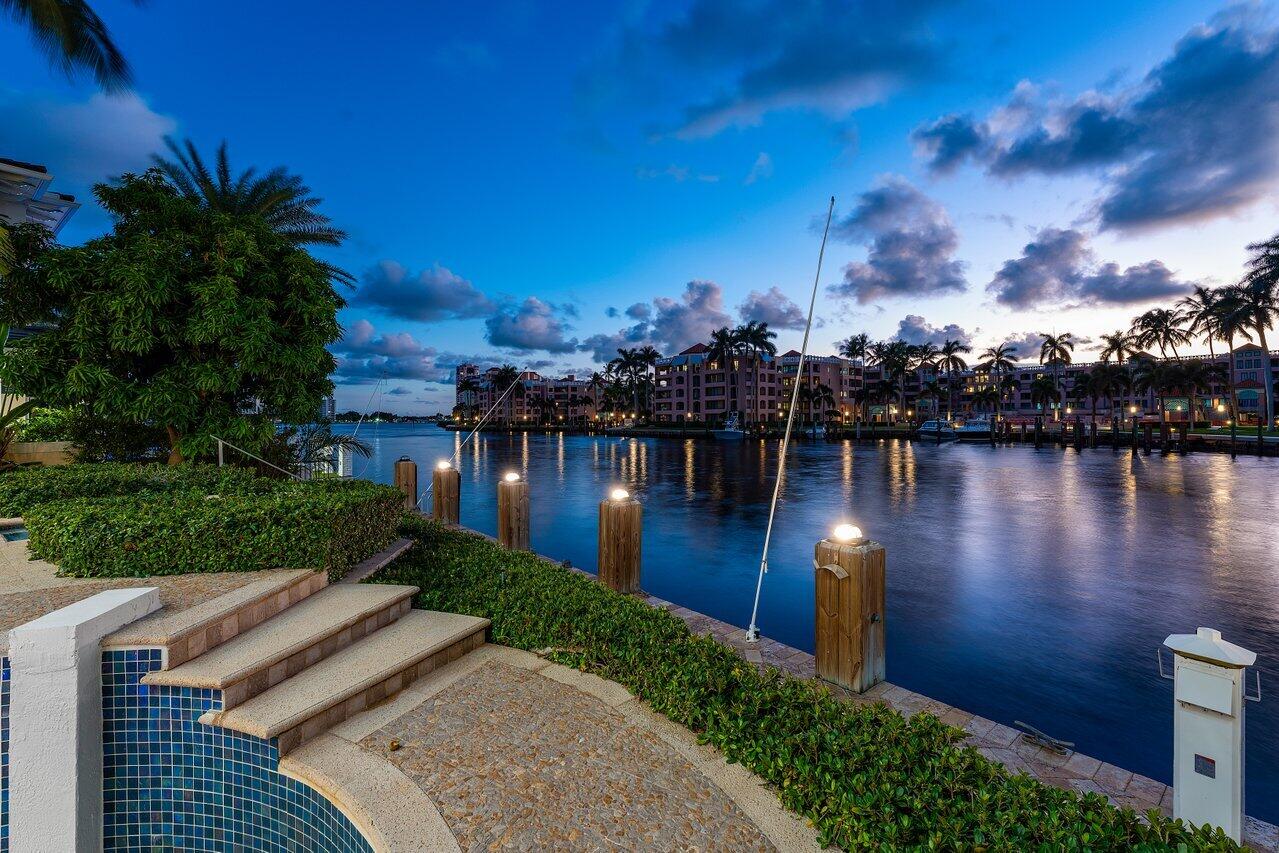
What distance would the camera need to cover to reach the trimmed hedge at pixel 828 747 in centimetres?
256

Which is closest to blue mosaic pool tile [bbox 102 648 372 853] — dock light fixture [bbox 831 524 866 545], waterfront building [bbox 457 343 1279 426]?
dock light fixture [bbox 831 524 866 545]

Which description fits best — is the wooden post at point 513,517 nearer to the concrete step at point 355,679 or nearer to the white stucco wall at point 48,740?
the concrete step at point 355,679

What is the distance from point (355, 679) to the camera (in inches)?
162

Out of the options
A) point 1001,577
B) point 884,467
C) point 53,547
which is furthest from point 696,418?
point 53,547

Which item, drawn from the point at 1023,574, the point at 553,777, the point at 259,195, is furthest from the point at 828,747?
the point at 259,195

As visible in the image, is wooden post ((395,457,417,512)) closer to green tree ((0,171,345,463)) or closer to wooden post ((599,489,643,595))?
green tree ((0,171,345,463))

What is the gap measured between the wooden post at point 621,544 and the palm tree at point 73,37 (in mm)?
15281

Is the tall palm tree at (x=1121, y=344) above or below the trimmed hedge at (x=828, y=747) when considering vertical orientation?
above

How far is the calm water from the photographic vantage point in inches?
234

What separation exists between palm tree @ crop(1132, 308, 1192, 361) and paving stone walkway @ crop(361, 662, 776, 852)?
8775 cm

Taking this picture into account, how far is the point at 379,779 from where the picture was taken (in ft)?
10.8

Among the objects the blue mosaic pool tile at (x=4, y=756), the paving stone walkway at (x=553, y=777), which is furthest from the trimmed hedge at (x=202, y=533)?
the paving stone walkway at (x=553, y=777)

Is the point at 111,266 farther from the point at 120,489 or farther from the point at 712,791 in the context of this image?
the point at 712,791

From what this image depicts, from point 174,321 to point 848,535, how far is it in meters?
10.7
